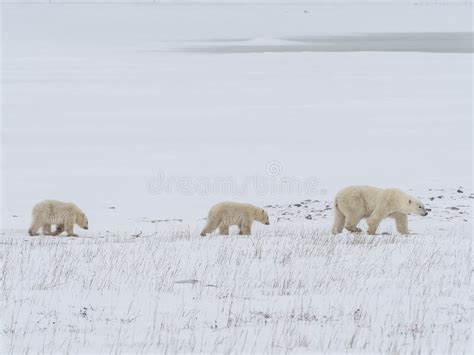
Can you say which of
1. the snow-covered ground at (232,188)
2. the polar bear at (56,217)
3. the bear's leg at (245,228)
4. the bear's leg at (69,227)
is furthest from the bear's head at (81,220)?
A: the bear's leg at (245,228)

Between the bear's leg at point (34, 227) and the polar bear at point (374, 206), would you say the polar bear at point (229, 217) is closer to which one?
the polar bear at point (374, 206)

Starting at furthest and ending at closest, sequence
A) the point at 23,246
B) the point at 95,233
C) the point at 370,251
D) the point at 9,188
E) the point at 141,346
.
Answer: the point at 9,188 → the point at 95,233 → the point at 23,246 → the point at 370,251 → the point at 141,346

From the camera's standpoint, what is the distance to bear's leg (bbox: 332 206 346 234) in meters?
12.0

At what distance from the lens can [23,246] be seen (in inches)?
393

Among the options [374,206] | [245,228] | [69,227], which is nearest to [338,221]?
[374,206]

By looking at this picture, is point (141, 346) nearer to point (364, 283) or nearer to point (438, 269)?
point (364, 283)

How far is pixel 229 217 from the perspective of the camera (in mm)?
12000

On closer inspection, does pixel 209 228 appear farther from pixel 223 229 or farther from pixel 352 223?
pixel 352 223

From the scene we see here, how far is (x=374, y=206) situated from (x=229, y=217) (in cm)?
191

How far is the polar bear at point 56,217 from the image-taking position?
1205 centimetres

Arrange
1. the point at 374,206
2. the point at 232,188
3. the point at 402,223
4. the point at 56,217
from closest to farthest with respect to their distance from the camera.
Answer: the point at 374,206, the point at 402,223, the point at 56,217, the point at 232,188

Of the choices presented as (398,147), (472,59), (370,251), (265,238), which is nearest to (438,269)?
(370,251)

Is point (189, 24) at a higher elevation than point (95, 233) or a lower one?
higher

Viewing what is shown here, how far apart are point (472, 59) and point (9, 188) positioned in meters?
29.2
